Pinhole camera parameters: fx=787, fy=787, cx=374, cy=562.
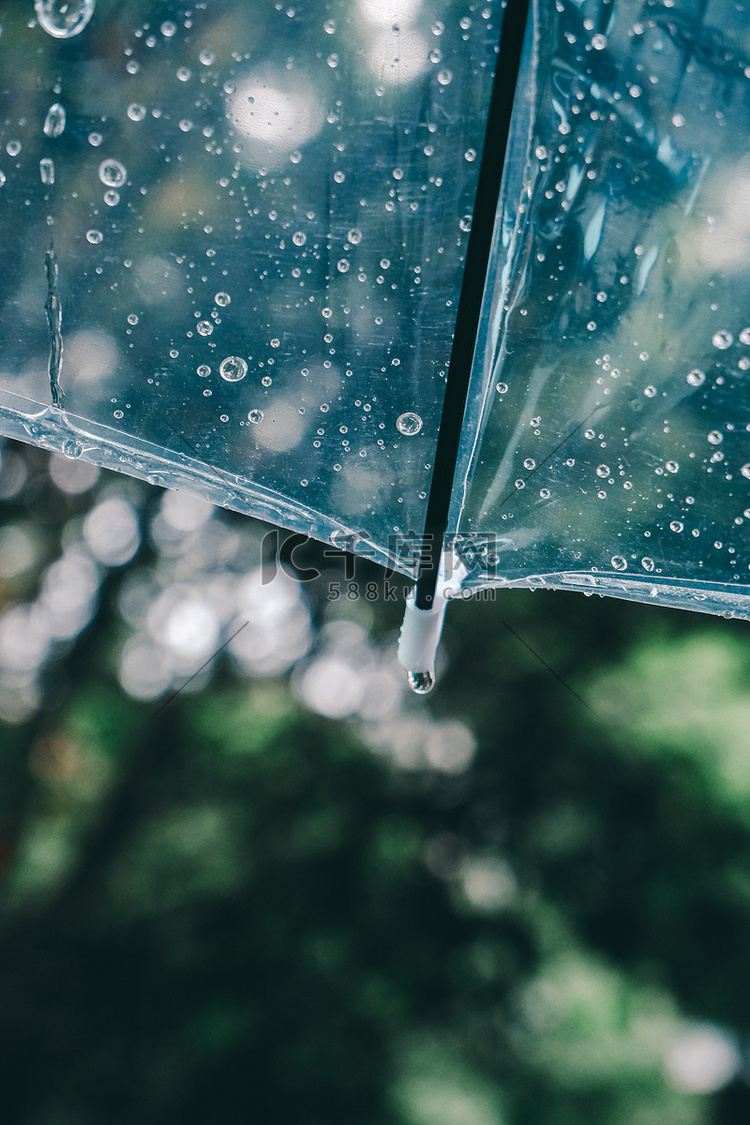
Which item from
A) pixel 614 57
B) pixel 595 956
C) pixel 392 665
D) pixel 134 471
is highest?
pixel 614 57

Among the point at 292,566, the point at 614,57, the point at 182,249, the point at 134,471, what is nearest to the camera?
the point at 614,57

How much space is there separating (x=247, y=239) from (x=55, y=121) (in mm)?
197

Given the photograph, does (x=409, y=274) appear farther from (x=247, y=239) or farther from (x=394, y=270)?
(x=247, y=239)

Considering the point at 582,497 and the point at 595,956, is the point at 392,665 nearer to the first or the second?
the point at 595,956

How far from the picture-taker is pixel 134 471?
2.95 feet

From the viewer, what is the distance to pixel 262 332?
0.76m

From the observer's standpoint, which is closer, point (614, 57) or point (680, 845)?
point (614, 57)

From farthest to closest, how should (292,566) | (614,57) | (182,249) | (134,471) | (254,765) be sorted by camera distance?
(292,566)
(254,765)
(134,471)
(182,249)
(614,57)

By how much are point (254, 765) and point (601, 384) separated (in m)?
2.32

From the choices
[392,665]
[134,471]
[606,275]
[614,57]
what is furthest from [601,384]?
[392,665]

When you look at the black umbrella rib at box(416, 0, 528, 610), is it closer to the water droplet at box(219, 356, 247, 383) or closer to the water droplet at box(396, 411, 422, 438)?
the water droplet at box(396, 411, 422, 438)

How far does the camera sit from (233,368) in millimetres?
788

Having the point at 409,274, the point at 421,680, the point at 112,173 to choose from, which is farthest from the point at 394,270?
the point at 421,680

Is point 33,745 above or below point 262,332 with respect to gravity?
below
